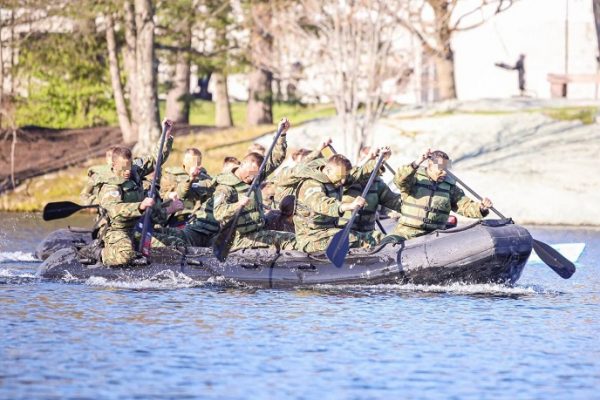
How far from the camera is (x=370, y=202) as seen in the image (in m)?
17.5

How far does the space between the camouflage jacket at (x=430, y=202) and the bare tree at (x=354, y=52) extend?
38.9 ft

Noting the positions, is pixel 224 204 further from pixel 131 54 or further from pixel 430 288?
pixel 131 54

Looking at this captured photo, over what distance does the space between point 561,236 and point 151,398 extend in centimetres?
1657

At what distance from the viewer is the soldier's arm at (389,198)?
17562mm

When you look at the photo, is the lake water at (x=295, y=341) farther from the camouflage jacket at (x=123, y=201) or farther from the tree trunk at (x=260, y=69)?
the tree trunk at (x=260, y=69)

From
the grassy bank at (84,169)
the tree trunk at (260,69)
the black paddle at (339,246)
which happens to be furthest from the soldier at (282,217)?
the tree trunk at (260,69)

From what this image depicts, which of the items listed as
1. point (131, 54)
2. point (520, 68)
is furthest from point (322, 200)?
point (520, 68)

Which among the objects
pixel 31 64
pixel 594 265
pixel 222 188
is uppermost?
pixel 31 64

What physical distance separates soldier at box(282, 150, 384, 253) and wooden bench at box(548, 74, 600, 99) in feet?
73.5

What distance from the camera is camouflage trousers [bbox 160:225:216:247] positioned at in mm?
18125

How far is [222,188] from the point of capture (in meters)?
17.2

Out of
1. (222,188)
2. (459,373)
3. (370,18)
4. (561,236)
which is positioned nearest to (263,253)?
(222,188)

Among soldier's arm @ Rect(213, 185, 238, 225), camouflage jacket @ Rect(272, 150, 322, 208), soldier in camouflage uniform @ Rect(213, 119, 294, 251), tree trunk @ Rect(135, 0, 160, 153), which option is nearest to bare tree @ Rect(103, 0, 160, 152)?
tree trunk @ Rect(135, 0, 160, 153)

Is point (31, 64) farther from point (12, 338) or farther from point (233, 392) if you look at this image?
point (233, 392)
